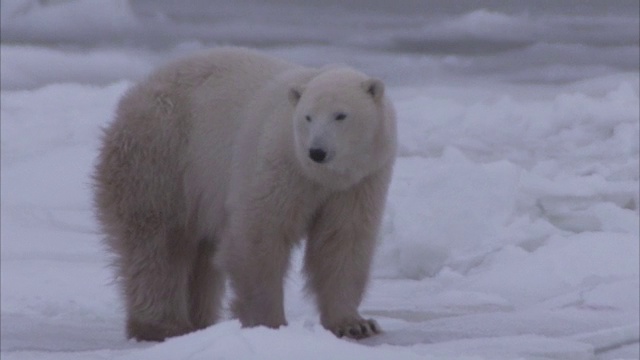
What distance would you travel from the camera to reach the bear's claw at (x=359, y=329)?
3.94 metres

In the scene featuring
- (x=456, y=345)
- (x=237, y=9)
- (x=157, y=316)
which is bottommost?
(x=237, y=9)

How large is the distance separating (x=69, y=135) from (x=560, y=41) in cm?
499

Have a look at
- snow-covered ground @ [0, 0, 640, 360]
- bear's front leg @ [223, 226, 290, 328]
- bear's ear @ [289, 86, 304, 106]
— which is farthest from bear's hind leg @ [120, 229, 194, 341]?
bear's ear @ [289, 86, 304, 106]

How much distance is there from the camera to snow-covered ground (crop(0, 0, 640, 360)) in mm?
3932

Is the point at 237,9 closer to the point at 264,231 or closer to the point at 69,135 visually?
the point at 69,135

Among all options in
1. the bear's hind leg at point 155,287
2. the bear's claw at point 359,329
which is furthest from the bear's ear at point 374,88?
the bear's hind leg at point 155,287

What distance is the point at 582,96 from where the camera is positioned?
9.57 metres

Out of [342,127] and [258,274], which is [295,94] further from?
[258,274]

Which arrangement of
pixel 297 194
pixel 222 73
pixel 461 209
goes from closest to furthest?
1. pixel 297 194
2. pixel 222 73
3. pixel 461 209

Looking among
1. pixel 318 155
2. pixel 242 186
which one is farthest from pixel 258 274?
pixel 318 155

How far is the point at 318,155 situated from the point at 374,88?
1.14 ft

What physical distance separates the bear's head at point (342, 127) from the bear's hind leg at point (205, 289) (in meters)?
0.91

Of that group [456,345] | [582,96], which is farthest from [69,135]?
[456,345]

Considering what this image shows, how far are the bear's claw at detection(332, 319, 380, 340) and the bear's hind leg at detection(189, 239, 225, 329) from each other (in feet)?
2.46
